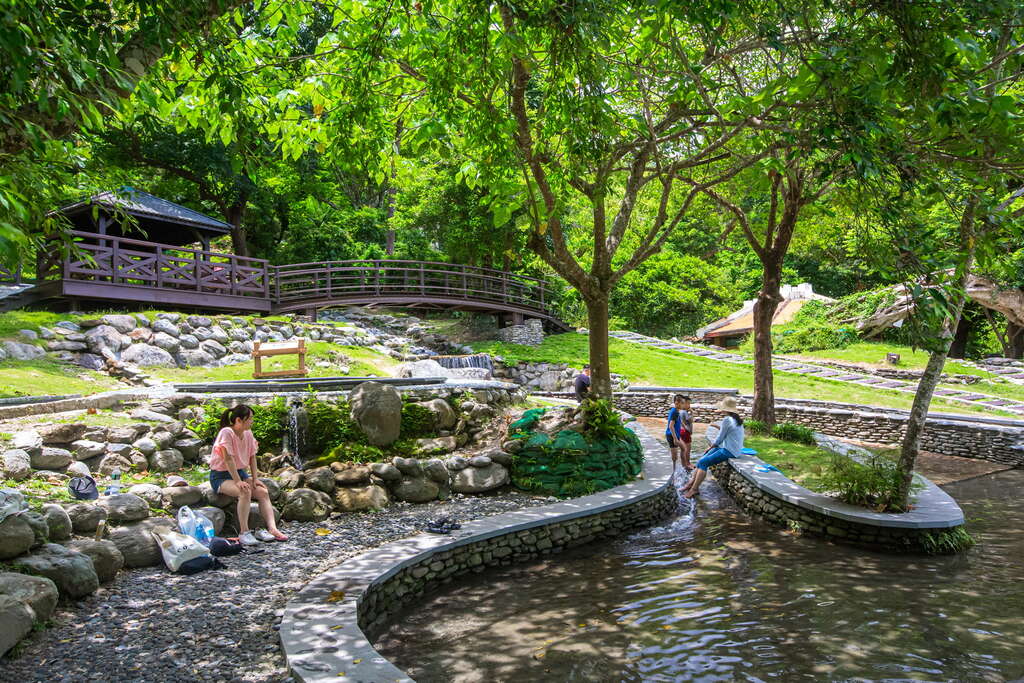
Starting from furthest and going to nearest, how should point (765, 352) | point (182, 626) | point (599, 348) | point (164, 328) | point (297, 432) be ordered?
point (164, 328)
point (765, 352)
point (599, 348)
point (297, 432)
point (182, 626)

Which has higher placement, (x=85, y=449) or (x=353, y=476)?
(x=85, y=449)

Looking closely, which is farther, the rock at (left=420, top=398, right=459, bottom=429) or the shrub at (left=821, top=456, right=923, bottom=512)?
the rock at (left=420, top=398, right=459, bottom=429)

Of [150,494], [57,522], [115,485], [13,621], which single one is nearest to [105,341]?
[115,485]

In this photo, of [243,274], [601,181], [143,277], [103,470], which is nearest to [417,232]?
[243,274]

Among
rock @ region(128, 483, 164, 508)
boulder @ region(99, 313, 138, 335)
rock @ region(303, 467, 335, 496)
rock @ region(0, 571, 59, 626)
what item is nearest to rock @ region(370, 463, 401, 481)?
rock @ region(303, 467, 335, 496)

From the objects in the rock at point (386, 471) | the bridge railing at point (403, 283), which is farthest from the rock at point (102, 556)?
the bridge railing at point (403, 283)

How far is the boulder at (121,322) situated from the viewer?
1448 cm

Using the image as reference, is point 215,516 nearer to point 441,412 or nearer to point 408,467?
point 408,467

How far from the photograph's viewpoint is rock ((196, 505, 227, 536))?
6.29 m

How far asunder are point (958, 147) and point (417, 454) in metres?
7.05

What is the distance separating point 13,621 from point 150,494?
2557 millimetres

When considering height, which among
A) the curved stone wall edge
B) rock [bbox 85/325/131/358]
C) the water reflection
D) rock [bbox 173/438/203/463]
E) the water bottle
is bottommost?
the water reflection

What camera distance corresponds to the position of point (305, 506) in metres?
7.13

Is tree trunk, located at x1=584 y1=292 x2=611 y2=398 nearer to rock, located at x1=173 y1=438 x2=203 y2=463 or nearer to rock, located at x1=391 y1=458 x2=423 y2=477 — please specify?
rock, located at x1=391 y1=458 x2=423 y2=477
